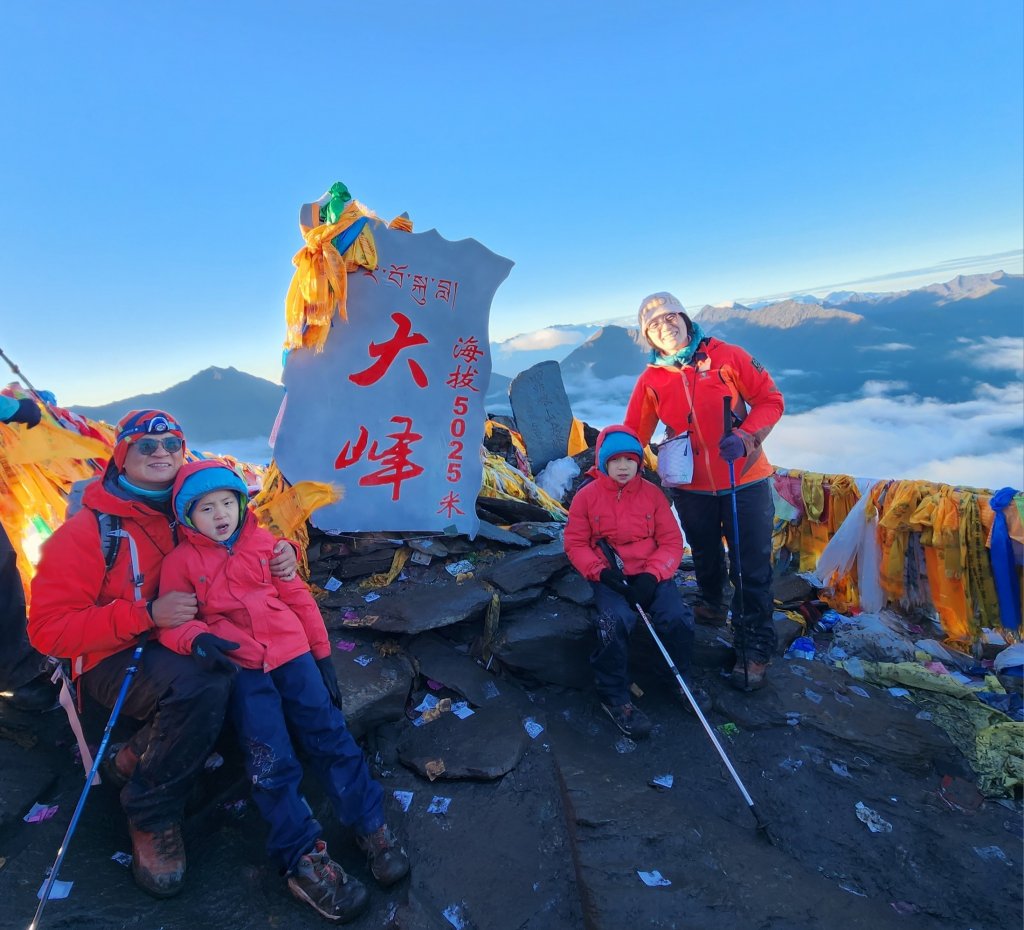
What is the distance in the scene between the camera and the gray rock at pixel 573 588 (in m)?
4.93

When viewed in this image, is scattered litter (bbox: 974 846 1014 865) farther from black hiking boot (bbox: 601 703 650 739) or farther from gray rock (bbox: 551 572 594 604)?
gray rock (bbox: 551 572 594 604)

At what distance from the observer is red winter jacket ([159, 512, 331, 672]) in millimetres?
2898

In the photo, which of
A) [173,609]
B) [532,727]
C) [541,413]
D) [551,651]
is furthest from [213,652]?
[541,413]

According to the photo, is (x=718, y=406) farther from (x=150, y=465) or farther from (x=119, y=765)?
(x=119, y=765)

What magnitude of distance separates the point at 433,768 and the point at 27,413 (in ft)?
12.9

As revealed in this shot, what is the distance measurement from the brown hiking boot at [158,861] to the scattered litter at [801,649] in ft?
16.5

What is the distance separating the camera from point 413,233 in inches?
201

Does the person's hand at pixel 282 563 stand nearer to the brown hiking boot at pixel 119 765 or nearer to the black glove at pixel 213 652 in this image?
the black glove at pixel 213 652

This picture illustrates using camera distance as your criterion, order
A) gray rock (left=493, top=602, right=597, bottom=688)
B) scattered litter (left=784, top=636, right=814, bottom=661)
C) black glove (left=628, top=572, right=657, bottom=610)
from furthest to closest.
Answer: scattered litter (left=784, top=636, right=814, bottom=661) → gray rock (left=493, top=602, right=597, bottom=688) → black glove (left=628, top=572, right=657, bottom=610)

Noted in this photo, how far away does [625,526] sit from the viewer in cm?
428

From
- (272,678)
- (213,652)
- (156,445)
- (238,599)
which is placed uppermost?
(156,445)

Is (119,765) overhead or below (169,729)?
below

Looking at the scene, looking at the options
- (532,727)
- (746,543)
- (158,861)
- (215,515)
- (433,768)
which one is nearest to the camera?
(158,861)

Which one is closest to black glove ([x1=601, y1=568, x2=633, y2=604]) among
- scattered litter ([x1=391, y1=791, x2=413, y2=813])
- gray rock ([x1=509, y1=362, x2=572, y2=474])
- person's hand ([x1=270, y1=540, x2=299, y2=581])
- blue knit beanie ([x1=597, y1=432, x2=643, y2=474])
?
blue knit beanie ([x1=597, y1=432, x2=643, y2=474])
